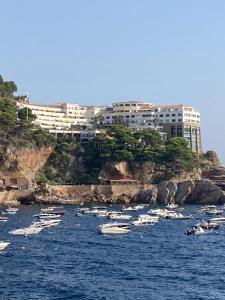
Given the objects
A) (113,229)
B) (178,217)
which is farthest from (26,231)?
(178,217)

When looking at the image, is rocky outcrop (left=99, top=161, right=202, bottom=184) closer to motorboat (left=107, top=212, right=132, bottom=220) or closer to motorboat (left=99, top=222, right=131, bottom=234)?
motorboat (left=107, top=212, right=132, bottom=220)

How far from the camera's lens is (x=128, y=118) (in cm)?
16625

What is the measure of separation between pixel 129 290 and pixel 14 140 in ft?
282

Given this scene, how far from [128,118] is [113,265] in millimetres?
113893

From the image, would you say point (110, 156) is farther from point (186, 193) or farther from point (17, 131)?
point (17, 131)

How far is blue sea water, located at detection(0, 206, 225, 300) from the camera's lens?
44094 mm

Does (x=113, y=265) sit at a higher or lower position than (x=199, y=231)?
lower

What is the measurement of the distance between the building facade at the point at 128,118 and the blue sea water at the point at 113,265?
7736 centimetres

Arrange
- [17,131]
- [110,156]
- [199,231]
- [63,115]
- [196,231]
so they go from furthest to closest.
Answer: [63,115], [110,156], [17,131], [199,231], [196,231]

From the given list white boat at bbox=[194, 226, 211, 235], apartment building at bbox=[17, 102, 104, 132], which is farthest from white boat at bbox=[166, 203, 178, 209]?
apartment building at bbox=[17, 102, 104, 132]

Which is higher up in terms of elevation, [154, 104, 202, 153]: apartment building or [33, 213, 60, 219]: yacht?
[154, 104, 202, 153]: apartment building

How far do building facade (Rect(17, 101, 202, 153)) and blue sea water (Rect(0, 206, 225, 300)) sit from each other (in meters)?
77.4

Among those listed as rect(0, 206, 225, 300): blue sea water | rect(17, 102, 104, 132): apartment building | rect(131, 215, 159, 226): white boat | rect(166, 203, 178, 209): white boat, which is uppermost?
rect(17, 102, 104, 132): apartment building

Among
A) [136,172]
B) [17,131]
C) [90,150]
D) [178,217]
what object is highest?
[17,131]
